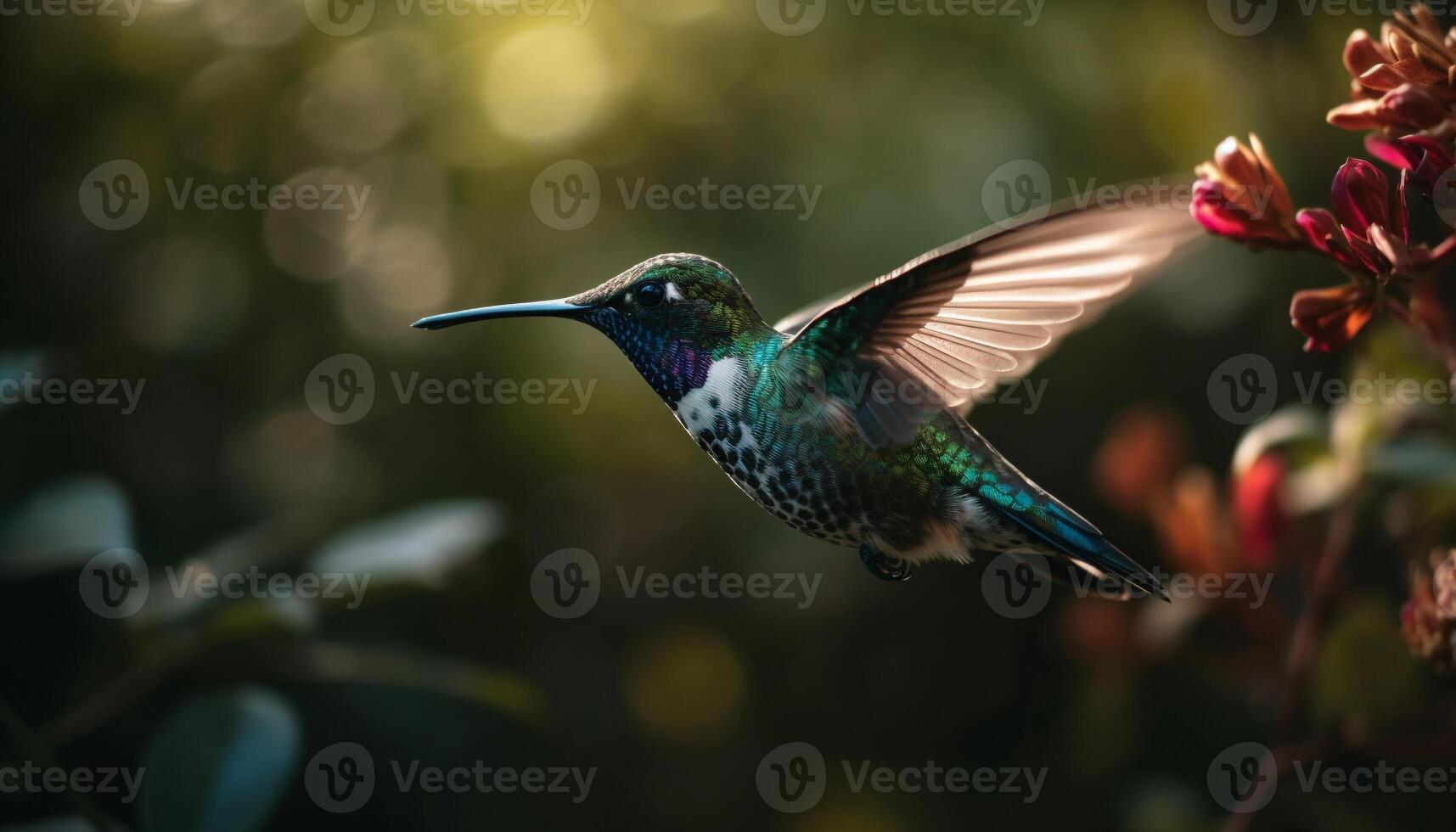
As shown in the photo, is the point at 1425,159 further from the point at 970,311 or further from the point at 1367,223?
the point at 970,311

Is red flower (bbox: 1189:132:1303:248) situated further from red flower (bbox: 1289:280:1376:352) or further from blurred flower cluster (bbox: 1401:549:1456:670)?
blurred flower cluster (bbox: 1401:549:1456:670)

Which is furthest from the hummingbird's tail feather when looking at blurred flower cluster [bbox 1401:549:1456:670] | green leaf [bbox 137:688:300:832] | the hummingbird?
green leaf [bbox 137:688:300:832]

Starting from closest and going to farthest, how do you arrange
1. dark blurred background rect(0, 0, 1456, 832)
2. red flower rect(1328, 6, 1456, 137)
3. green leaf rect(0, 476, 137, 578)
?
red flower rect(1328, 6, 1456, 137) → green leaf rect(0, 476, 137, 578) → dark blurred background rect(0, 0, 1456, 832)

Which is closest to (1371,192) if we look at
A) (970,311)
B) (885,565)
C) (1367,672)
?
(970,311)

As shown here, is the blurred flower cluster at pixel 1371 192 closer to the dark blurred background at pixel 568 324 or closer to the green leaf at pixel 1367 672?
the green leaf at pixel 1367 672

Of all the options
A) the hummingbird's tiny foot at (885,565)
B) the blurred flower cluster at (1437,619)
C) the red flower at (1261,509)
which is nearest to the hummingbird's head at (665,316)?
the hummingbird's tiny foot at (885,565)

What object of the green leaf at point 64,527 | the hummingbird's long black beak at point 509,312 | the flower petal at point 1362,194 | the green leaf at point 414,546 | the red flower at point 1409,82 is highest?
the red flower at point 1409,82

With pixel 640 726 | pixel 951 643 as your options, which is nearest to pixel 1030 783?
pixel 951 643
